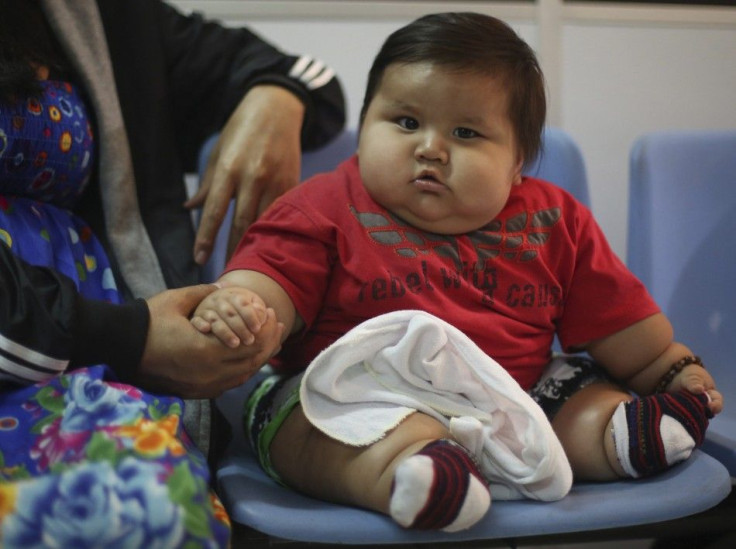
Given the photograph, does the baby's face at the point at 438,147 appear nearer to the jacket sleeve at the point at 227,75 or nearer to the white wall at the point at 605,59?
the jacket sleeve at the point at 227,75

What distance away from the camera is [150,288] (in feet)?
3.36

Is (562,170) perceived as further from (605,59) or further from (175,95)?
(605,59)

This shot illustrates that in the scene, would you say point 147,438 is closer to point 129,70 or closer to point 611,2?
point 129,70

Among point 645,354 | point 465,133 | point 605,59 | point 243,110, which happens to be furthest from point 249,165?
point 605,59

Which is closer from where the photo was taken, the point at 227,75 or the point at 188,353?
the point at 188,353

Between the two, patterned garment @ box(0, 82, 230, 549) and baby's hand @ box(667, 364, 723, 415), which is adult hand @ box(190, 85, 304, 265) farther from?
baby's hand @ box(667, 364, 723, 415)

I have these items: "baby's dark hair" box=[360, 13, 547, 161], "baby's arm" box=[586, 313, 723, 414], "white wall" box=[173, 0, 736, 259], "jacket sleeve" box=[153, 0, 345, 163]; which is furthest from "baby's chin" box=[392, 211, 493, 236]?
"white wall" box=[173, 0, 736, 259]

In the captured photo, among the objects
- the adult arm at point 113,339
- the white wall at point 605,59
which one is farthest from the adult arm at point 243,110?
the white wall at point 605,59

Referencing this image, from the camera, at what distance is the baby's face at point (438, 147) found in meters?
0.90

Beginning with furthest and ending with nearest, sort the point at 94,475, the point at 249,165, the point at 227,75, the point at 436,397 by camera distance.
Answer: the point at 227,75, the point at 249,165, the point at 436,397, the point at 94,475

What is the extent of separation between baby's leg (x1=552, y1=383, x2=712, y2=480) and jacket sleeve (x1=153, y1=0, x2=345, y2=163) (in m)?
0.55

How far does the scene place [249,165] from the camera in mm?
1098

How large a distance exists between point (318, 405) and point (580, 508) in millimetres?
262

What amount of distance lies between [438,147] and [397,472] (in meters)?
0.35
